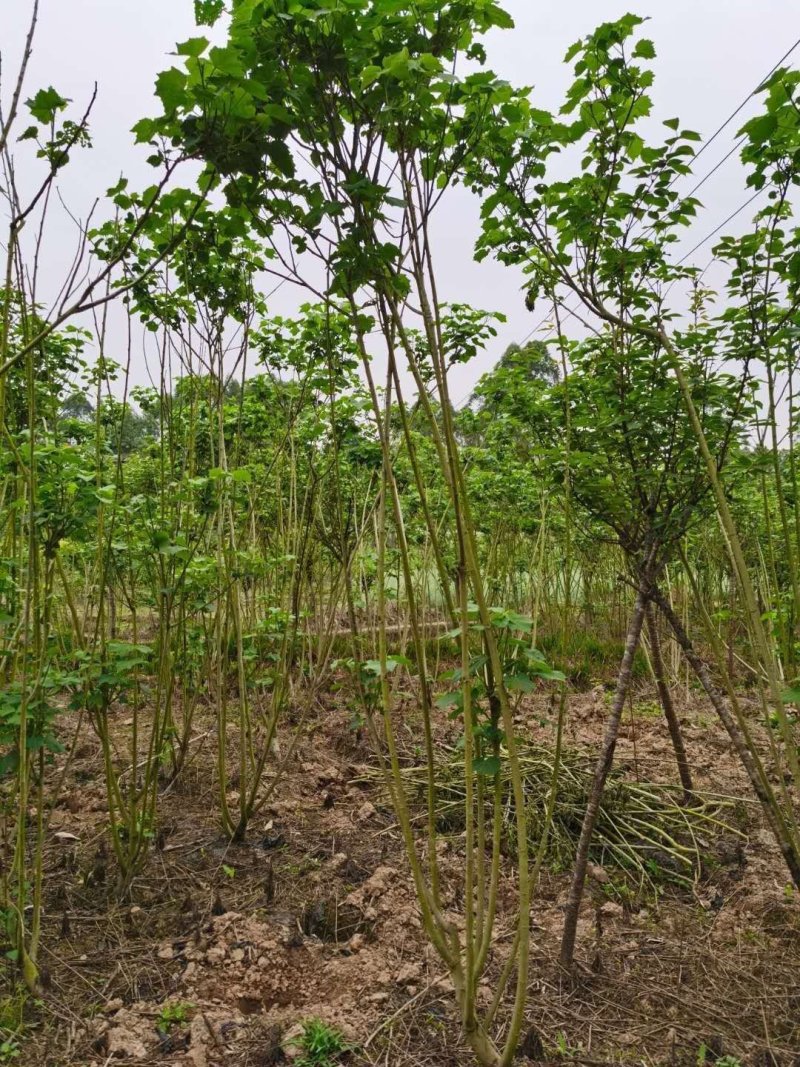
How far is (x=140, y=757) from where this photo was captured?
3910 millimetres

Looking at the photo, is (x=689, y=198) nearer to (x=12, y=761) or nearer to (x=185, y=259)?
(x=185, y=259)

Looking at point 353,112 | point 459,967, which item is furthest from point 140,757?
point 353,112

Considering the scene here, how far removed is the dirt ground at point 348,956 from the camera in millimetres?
1913

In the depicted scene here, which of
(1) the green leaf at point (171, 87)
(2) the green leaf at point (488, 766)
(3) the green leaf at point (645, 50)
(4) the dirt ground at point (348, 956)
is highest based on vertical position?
(3) the green leaf at point (645, 50)

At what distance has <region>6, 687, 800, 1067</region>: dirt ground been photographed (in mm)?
1913

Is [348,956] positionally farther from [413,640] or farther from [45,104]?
[45,104]

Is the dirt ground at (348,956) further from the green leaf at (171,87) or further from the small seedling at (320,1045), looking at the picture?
the green leaf at (171,87)

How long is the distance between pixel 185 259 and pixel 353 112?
Answer: 1352 millimetres

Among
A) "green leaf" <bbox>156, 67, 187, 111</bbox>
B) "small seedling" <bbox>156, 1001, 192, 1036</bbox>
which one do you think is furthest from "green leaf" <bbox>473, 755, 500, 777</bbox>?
"green leaf" <bbox>156, 67, 187, 111</bbox>

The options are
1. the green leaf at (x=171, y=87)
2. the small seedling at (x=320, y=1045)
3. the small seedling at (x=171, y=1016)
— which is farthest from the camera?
the small seedling at (x=171, y=1016)

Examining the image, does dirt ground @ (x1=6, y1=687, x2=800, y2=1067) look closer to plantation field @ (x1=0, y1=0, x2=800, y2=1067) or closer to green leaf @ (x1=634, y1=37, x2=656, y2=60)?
plantation field @ (x1=0, y1=0, x2=800, y2=1067)

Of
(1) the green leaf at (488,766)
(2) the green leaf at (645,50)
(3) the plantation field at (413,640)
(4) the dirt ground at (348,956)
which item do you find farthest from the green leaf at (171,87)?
(4) the dirt ground at (348,956)

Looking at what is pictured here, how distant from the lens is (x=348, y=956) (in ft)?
7.79

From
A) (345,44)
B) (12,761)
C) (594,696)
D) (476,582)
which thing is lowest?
(594,696)
